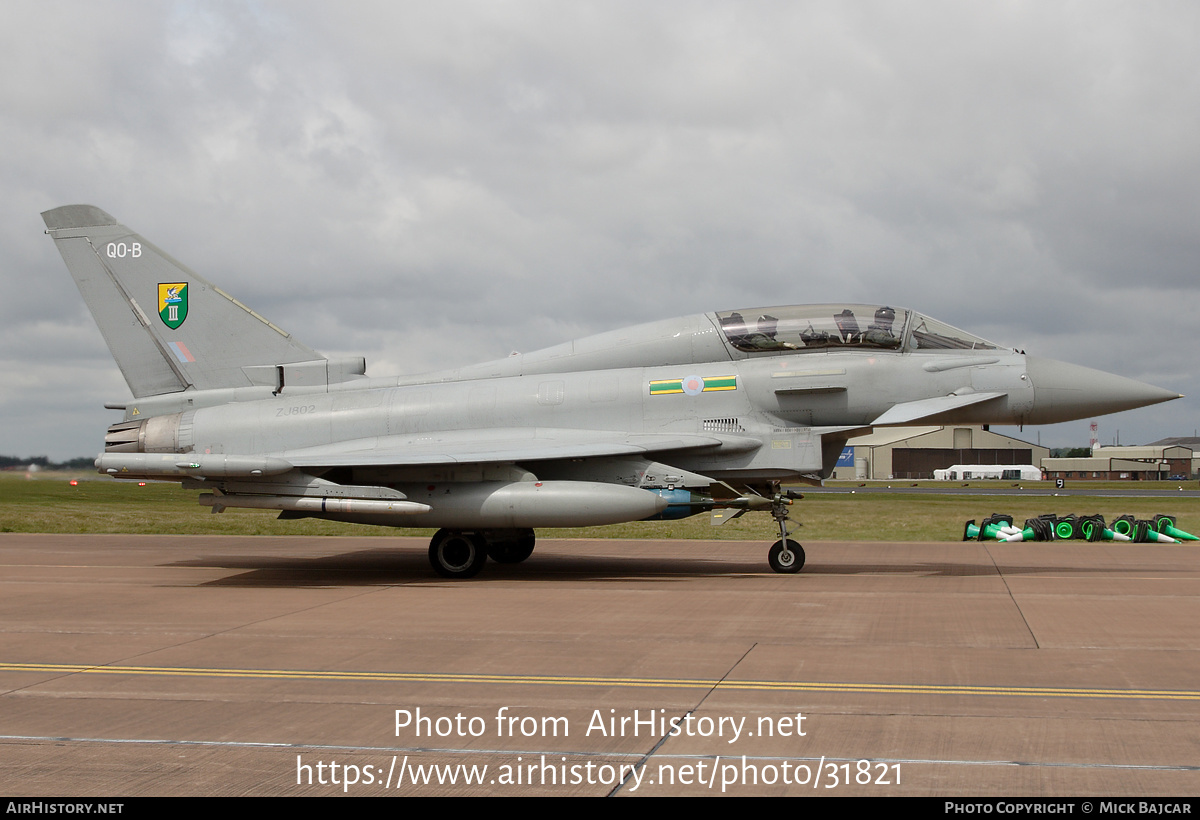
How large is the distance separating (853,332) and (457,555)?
20.9 ft

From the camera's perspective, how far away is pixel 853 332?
13078mm

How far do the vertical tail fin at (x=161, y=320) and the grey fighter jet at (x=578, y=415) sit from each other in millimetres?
44

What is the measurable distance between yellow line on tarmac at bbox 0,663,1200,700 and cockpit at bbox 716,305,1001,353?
23.6 ft

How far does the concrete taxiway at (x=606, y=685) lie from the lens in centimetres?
466

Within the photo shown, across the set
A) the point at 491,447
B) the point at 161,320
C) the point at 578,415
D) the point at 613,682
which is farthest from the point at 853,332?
the point at 161,320

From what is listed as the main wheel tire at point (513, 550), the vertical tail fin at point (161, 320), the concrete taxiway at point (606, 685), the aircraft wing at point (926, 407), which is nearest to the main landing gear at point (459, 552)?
the concrete taxiway at point (606, 685)

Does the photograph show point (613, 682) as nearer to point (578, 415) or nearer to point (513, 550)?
point (578, 415)

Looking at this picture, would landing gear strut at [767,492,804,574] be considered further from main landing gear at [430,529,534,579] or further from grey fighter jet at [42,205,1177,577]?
main landing gear at [430,529,534,579]

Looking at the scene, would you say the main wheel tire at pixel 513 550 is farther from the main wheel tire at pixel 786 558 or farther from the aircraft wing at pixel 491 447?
the main wheel tire at pixel 786 558

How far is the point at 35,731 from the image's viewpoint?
5461mm

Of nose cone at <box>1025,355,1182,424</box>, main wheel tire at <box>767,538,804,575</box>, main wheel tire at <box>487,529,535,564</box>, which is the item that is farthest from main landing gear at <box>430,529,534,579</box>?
nose cone at <box>1025,355,1182,424</box>

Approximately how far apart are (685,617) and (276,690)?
4373mm

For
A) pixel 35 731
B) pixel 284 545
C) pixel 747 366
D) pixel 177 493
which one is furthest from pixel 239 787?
pixel 177 493

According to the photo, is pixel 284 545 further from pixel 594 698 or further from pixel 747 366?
pixel 594 698
